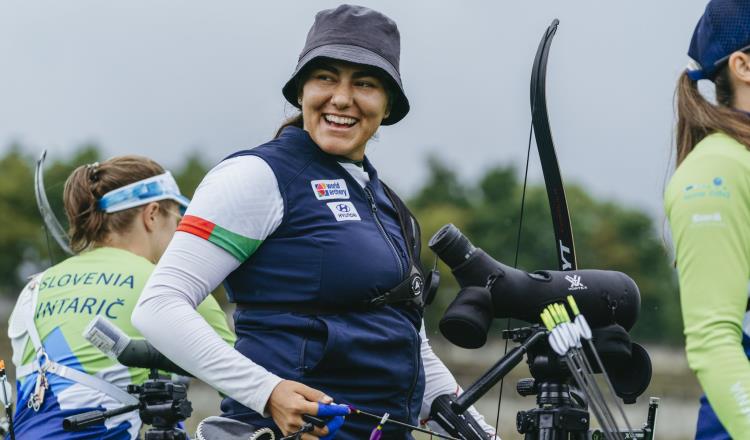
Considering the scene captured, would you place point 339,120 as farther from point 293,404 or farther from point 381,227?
point 293,404

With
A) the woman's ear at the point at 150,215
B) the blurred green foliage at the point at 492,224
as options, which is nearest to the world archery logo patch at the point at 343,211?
the woman's ear at the point at 150,215

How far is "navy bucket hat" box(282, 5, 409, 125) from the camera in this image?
3654mm

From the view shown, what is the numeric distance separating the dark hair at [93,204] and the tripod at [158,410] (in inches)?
42.4

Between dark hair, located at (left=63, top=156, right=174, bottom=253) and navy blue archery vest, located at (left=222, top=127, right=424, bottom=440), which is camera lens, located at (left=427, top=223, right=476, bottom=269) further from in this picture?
dark hair, located at (left=63, top=156, right=174, bottom=253)

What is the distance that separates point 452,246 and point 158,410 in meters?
1.39

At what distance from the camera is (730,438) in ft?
8.79

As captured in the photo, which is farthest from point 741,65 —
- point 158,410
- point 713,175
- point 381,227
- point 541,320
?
point 158,410

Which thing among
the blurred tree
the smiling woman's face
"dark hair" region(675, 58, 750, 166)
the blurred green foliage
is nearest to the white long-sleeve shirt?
the smiling woman's face

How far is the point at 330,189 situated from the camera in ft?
11.8

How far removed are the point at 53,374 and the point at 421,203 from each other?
74018 mm

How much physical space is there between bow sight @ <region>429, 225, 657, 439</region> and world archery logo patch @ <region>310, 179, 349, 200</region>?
34cm

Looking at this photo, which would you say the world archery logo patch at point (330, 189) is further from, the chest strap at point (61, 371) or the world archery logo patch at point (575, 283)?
the chest strap at point (61, 371)

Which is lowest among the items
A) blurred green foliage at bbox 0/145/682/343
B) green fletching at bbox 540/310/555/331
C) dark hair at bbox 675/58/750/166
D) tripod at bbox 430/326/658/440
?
tripod at bbox 430/326/658/440

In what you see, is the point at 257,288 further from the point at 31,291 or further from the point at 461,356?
the point at 461,356
